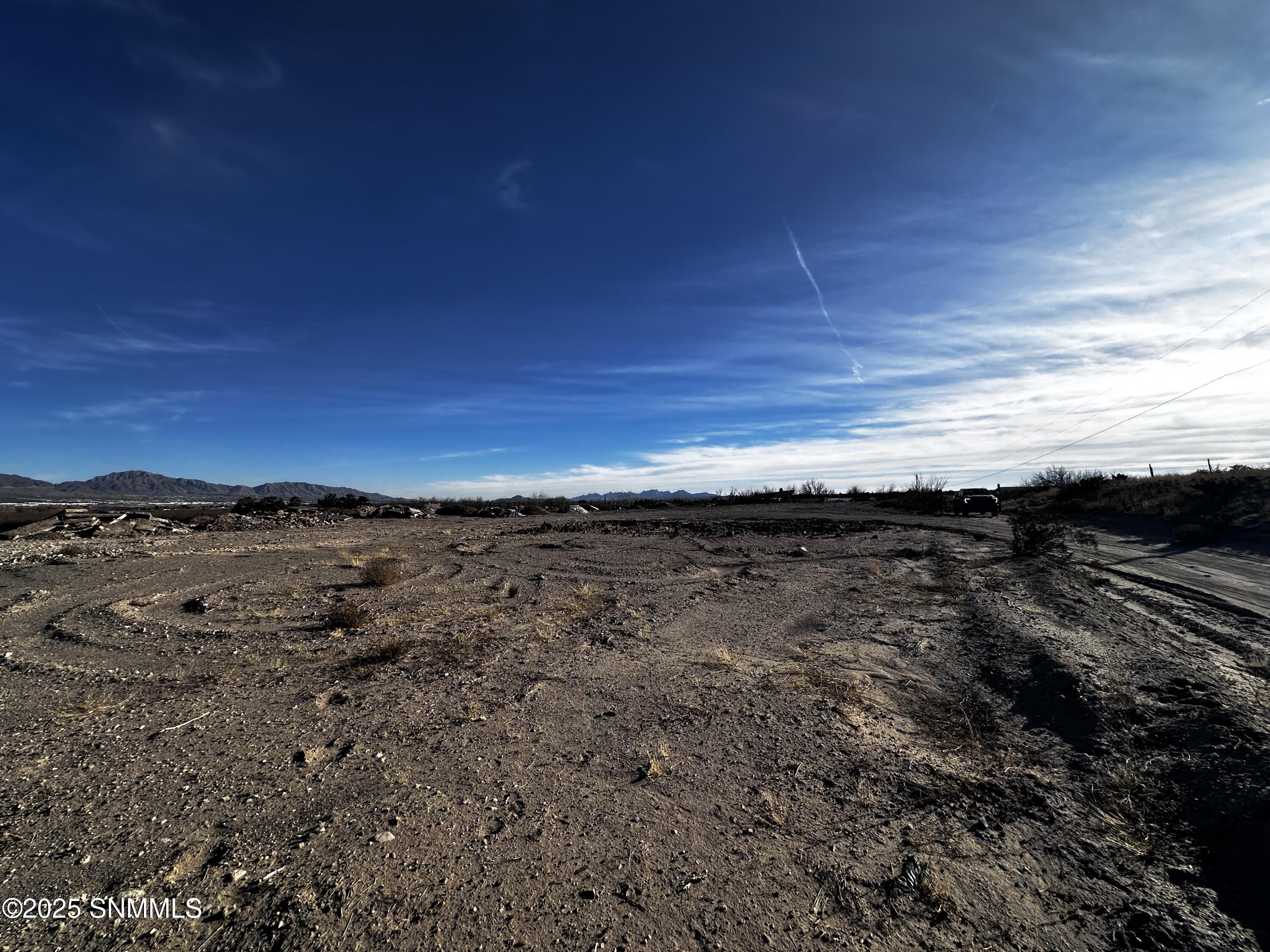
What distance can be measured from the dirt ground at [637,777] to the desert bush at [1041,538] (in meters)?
6.47

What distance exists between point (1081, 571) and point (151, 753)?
55.9 feet

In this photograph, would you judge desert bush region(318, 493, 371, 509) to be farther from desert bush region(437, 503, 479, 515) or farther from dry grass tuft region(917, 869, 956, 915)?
dry grass tuft region(917, 869, 956, 915)

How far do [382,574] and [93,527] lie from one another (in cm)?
1798

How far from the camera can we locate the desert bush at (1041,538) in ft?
52.0

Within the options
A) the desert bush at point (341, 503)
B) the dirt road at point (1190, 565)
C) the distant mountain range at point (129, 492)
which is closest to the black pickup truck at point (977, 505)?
the dirt road at point (1190, 565)

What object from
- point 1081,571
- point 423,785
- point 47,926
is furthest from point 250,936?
point 1081,571

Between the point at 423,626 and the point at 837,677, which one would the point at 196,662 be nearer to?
the point at 423,626

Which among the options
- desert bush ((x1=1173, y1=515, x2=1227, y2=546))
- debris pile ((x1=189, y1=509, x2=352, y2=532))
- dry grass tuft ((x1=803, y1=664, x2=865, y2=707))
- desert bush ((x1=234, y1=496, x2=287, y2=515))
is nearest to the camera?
dry grass tuft ((x1=803, y1=664, x2=865, y2=707))

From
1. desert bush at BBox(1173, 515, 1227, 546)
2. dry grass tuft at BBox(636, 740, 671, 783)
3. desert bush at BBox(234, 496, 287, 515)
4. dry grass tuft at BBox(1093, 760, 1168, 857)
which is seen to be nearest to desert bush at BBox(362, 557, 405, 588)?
A: dry grass tuft at BBox(636, 740, 671, 783)

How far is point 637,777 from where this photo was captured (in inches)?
174

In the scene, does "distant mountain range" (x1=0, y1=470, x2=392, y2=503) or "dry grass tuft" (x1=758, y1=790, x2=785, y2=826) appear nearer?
"dry grass tuft" (x1=758, y1=790, x2=785, y2=826)

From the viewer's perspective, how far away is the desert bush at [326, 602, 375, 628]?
8.68 meters

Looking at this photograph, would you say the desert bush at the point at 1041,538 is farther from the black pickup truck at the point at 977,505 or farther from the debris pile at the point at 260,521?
the debris pile at the point at 260,521

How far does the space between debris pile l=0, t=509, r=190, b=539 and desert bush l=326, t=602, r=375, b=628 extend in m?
18.2
